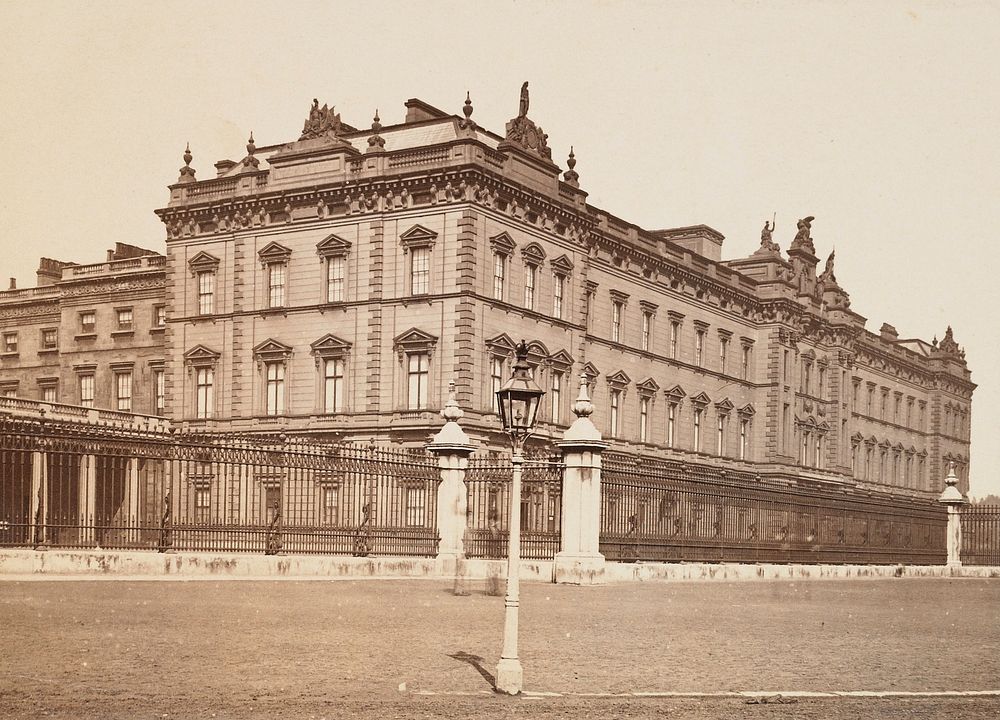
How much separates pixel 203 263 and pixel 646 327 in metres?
19.3

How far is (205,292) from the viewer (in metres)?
50.5

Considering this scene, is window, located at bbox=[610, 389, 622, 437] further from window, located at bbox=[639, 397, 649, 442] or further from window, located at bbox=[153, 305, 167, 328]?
window, located at bbox=[153, 305, 167, 328]

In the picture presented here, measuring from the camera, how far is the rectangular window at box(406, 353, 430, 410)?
147 ft

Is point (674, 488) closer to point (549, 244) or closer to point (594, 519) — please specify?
point (594, 519)

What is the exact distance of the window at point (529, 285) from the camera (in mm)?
48094

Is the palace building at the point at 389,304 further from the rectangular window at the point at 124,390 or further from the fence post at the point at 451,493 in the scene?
the fence post at the point at 451,493

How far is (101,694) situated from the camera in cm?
1034

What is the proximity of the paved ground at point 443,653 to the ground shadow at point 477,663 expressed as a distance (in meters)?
0.04

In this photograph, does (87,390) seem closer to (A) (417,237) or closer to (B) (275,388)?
(B) (275,388)

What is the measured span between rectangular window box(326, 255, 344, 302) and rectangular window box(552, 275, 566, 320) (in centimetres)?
792

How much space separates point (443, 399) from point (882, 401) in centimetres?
5020

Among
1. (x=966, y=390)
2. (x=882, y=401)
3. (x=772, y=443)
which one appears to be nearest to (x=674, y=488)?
(x=772, y=443)

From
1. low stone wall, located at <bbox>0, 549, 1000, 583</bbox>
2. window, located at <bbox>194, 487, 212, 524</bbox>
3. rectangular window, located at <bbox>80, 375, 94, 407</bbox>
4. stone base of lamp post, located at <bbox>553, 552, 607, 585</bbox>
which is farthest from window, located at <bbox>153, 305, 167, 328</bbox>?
stone base of lamp post, located at <bbox>553, 552, 607, 585</bbox>

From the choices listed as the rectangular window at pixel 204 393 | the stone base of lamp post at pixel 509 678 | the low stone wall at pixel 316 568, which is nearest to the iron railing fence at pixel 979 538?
the low stone wall at pixel 316 568
